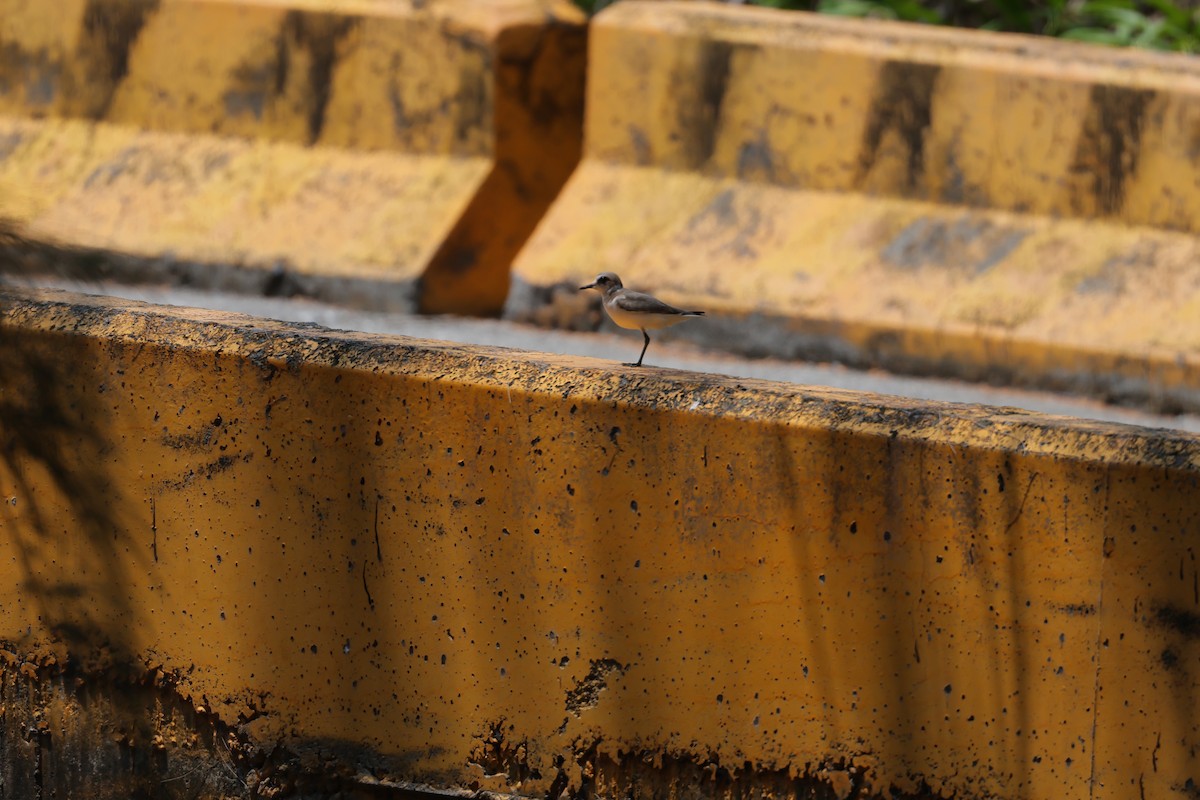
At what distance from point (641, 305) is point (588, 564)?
4.08ft

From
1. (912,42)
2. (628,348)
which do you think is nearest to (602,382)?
(628,348)

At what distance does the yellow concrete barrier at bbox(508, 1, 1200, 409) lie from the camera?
554 cm

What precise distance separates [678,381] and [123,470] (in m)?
1.11

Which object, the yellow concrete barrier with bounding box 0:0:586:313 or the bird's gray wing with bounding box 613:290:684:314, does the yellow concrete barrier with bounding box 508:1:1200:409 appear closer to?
the yellow concrete barrier with bounding box 0:0:586:313

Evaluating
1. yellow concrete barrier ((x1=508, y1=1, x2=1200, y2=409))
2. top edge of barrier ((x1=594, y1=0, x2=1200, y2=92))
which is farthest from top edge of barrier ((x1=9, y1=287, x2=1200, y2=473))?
top edge of barrier ((x1=594, y1=0, x2=1200, y2=92))

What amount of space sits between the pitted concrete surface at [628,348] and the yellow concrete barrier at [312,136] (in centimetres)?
11

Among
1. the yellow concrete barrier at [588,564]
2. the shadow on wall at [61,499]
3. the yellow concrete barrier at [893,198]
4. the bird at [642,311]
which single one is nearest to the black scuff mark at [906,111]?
the yellow concrete barrier at [893,198]

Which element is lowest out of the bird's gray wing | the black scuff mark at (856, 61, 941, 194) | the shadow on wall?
the shadow on wall

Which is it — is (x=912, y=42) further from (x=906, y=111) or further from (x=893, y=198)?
(x=893, y=198)

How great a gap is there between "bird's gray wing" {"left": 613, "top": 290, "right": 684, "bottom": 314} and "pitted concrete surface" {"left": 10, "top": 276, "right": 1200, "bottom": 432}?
136 centimetres

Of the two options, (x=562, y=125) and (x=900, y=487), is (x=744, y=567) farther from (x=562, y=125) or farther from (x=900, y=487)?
(x=562, y=125)

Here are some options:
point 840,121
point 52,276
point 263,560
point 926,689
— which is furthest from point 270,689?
point 840,121

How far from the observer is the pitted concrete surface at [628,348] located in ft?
17.6

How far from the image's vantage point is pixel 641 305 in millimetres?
3949
